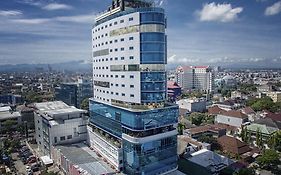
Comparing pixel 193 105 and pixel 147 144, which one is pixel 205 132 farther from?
pixel 193 105

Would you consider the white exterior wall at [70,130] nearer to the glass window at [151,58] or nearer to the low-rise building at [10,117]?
the glass window at [151,58]

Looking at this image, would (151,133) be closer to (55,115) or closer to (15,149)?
(55,115)

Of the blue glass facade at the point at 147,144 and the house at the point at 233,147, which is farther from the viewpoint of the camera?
the house at the point at 233,147

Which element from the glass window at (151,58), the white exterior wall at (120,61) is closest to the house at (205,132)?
the white exterior wall at (120,61)

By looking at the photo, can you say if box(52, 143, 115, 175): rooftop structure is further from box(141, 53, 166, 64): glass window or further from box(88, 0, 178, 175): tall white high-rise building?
box(141, 53, 166, 64): glass window

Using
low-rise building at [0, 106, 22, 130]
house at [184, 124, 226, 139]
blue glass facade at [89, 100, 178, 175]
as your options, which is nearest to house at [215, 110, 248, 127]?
house at [184, 124, 226, 139]

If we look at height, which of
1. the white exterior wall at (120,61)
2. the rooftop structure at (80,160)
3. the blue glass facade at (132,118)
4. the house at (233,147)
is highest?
the white exterior wall at (120,61)

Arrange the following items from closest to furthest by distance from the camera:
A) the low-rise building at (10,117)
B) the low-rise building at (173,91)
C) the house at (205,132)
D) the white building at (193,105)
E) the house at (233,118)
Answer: the house at (205,132) < the low-rise building at (10,117) < the house at (233,118) < the white building at (193,105) < the low-rise building at (173,91)

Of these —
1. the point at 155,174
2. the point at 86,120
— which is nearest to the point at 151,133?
the point at 155,174
